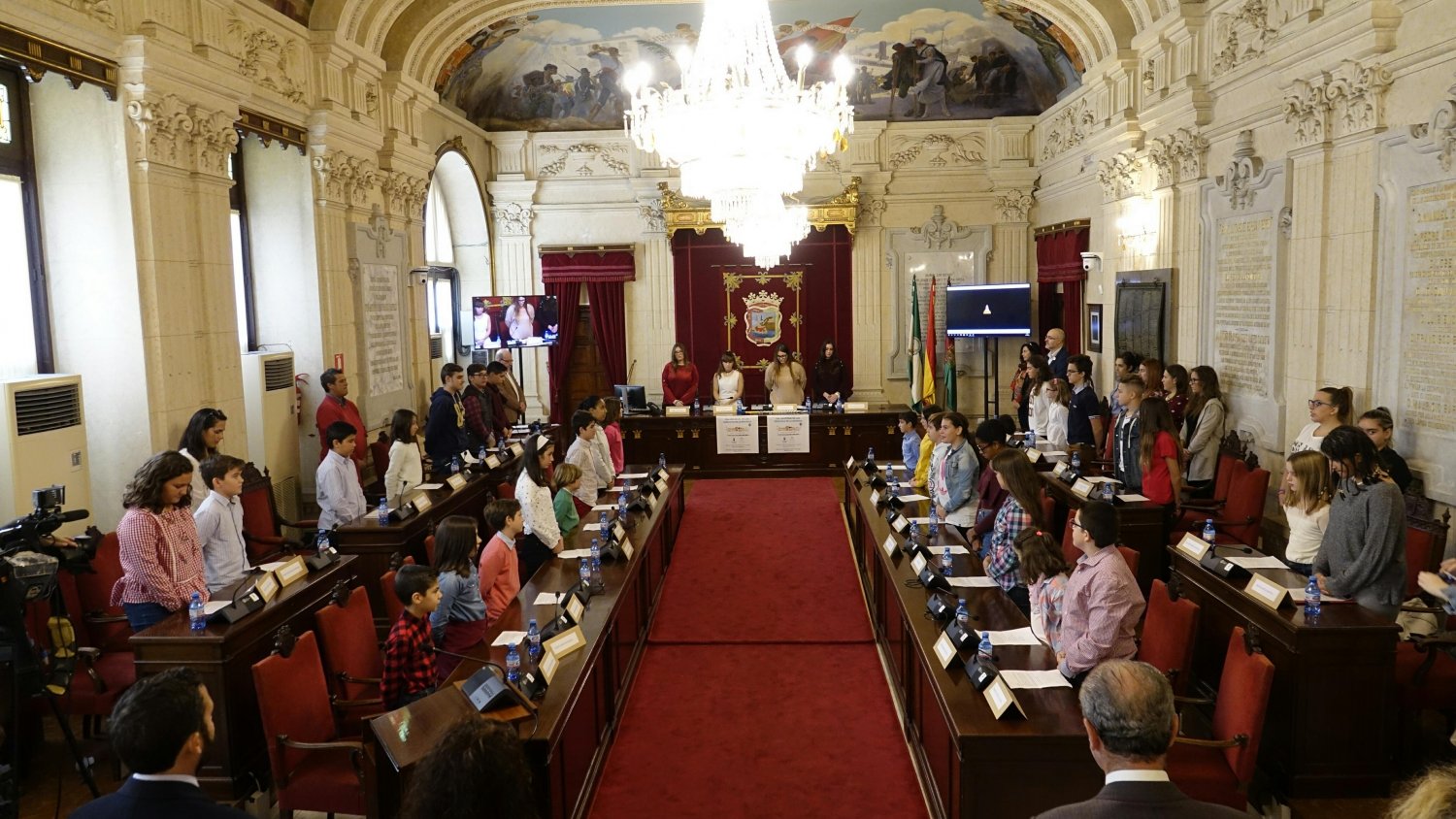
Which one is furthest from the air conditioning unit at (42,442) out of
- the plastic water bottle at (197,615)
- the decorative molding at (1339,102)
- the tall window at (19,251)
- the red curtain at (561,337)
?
the decorative molding at (1339,102)

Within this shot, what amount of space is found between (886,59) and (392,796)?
12.2 meters

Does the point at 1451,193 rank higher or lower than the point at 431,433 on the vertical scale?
higher

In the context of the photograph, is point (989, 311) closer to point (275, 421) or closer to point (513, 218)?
point (513, 218)

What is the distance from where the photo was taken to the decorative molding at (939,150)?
14.1 meters

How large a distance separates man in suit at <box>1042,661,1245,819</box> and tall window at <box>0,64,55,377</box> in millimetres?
6866

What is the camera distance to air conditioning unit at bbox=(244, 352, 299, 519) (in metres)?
8.56

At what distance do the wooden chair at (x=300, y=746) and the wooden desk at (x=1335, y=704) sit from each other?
3.72 metres

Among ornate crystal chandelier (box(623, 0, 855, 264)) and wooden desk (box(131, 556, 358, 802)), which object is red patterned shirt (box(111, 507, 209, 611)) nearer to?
wooden desk (box(131, 556, 358, 802))

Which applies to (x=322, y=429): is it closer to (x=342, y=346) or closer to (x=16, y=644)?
(x=342, y=346)

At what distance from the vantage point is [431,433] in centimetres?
919

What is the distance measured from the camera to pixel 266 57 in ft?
26.9

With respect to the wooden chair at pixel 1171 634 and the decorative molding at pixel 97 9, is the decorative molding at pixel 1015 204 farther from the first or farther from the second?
the decorative molding at pixel 97 9

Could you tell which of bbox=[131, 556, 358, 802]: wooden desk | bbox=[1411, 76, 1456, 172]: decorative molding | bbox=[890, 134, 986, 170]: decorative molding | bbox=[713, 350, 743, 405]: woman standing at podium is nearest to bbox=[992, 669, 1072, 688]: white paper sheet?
bbox=[131, 556, 358, 802]: wooden desk

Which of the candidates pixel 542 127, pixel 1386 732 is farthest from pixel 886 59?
pixel 1386 732
